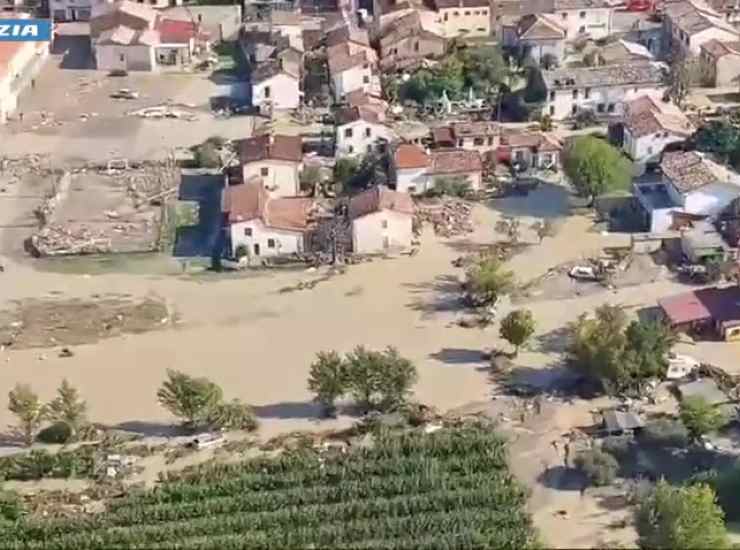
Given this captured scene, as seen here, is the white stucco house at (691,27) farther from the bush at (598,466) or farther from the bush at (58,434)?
the bush at (58,434)

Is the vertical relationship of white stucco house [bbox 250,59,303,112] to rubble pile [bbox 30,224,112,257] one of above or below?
above

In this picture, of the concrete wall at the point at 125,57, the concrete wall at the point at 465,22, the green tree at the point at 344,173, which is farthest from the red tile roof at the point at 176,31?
the green tree at the point at 344,173

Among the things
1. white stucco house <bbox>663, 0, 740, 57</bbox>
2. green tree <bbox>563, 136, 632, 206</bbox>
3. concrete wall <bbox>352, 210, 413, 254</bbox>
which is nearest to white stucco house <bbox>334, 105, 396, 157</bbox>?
concrete wall <bbox>352, 210, 413, 254</bbox>

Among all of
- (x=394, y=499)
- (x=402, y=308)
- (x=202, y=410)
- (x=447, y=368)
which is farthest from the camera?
(x=402, y=308)

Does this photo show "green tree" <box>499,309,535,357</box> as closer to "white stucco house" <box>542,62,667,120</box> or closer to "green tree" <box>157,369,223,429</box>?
"green tree" <box>157,369,223,429</box>

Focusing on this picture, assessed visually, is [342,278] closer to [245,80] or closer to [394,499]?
[394,499]

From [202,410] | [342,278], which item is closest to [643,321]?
[342,278]

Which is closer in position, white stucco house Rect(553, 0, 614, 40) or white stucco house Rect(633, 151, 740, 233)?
white stucco house Rect(633, 151, 740, 233)

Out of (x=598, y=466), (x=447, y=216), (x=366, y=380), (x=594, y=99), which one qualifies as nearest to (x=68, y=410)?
(x=366, y=380)
